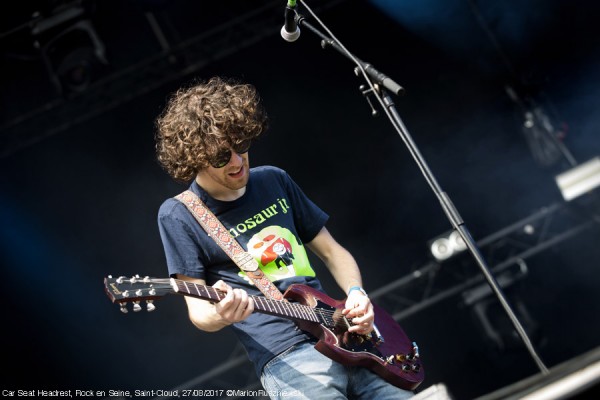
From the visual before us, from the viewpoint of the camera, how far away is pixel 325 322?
254 centimetres

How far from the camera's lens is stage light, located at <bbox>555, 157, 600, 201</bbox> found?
6.48 meters

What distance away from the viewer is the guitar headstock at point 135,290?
2.27 metres

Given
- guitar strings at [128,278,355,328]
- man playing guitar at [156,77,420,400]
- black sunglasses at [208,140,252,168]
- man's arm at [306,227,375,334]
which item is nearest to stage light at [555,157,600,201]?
man's arm at [306,227,375,334]

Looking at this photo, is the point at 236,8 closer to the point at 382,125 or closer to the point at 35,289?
the point at 382,125

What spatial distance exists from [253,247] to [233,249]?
99mm

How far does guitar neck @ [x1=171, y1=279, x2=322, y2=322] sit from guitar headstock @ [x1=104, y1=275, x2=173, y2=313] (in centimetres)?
7

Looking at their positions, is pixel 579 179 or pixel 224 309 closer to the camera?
pixel 224 309

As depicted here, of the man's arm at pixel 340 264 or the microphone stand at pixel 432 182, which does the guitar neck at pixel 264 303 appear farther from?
the microphone stand at pixel 432 182

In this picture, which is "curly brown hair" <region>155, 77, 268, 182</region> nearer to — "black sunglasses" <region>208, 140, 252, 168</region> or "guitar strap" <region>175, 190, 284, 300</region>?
"black sunglasses" <region>208, 140, 252, 168</region>

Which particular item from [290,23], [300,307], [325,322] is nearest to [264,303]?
[300,307]

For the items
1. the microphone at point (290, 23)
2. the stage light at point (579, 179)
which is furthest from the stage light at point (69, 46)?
the stage light at point (579, 179)

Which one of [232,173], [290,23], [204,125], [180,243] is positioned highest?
[290,23]

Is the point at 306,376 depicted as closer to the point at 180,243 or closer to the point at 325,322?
the point at 325,322

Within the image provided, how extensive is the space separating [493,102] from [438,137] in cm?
71
